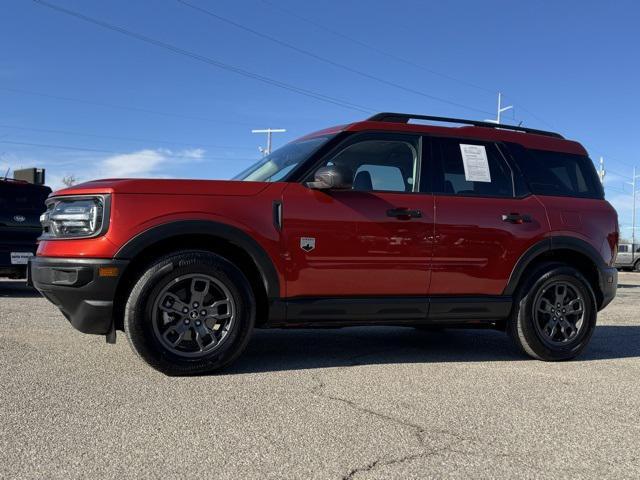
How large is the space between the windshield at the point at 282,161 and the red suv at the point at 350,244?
0.02 metres

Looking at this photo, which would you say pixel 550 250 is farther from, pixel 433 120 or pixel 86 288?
pixel 86 288

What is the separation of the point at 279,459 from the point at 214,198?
205 centimetres

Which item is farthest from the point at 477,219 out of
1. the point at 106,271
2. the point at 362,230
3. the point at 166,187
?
the point at 106,271

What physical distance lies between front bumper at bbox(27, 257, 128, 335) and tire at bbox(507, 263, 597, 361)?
10.7 ft

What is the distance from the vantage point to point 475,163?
17.0 ft

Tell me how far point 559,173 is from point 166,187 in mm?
3544

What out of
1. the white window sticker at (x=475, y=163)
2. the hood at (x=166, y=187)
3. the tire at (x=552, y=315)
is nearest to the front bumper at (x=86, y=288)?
the hood at (x=166, y=187)

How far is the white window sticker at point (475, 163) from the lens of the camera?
16.9ft

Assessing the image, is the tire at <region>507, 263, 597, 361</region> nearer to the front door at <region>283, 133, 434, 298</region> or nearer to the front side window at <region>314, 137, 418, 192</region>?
the front door at <region>283, 133, 434, 298</region>

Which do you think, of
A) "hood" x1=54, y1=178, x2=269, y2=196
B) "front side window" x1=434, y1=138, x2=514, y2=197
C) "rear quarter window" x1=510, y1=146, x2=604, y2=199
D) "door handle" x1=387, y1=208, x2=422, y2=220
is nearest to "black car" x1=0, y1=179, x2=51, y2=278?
"hood" x1=54, y1=178, x2=269, y2=196

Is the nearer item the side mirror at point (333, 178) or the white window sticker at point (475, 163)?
the side mirror at point (333, 178)

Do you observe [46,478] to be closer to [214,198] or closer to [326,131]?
[214,198]

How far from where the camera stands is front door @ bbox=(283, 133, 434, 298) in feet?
14.5

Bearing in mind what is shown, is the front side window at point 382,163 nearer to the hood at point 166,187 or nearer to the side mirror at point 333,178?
the side mirror at point 333,178
